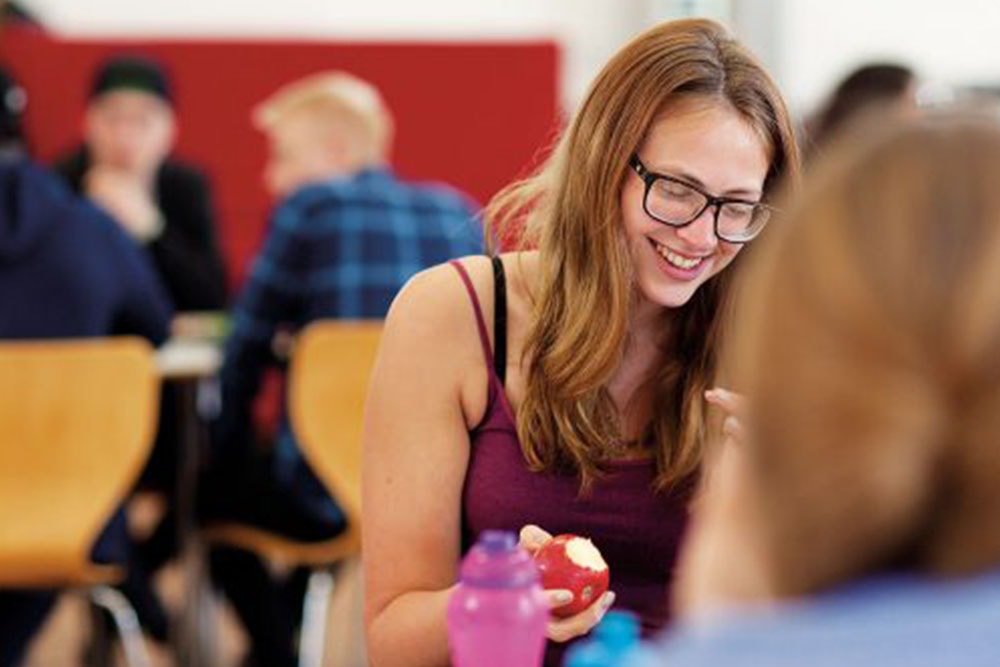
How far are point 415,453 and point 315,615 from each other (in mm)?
2142

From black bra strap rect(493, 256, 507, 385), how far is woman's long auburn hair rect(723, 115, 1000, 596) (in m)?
1.06

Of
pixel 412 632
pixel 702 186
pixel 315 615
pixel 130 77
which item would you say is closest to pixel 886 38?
pixel 130 77

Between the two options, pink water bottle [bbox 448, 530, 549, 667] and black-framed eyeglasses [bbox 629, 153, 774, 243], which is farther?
black-framed eyeglasses [bbox 629, 153, 774, 243]

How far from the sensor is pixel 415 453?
6.48 ft

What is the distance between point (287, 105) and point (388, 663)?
2923 millimetres

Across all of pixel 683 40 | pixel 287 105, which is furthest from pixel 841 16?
pixel 683 40

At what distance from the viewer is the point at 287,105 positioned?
464 cm

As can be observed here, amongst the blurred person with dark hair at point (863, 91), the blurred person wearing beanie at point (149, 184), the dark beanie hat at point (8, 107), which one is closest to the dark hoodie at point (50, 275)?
the blurred person wearing beanie at point (149, 184)

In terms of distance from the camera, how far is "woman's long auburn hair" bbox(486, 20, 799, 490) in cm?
196

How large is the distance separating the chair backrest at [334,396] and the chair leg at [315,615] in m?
0.37

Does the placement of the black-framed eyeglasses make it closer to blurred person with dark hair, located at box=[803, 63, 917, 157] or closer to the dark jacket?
blurred person with dark hair, located at box=[803, 63, 917, 157]

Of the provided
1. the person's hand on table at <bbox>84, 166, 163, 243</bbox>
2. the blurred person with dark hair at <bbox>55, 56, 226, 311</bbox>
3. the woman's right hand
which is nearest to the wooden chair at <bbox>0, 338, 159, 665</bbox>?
the blurred person with dark hair at <bbox>55, 56, 226, 311</bbox>

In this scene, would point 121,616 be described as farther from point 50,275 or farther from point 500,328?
point 500,328

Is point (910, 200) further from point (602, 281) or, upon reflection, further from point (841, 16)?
point (841, 16)
